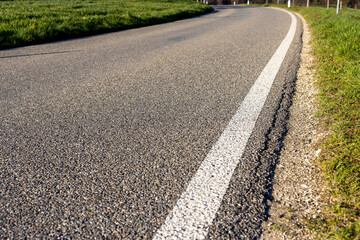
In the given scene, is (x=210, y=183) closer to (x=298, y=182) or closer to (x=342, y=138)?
(x=298, y=182)

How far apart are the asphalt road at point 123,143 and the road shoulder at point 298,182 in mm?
62

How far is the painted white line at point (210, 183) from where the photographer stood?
153cm

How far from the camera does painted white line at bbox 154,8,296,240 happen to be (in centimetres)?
153

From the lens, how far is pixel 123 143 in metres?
2.39

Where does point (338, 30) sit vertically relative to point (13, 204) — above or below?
above

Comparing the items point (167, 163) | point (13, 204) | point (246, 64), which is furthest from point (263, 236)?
point (246, 64)

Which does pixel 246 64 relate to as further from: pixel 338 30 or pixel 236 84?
pixel 338 30

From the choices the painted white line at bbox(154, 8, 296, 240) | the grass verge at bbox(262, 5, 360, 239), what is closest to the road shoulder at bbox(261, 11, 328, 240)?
the grass verge at bbox(262, 5, 360, 239)

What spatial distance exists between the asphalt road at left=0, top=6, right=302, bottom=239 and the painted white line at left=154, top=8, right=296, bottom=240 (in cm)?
4

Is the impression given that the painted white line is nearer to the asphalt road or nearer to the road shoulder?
the asphalt road

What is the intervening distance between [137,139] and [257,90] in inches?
64.5

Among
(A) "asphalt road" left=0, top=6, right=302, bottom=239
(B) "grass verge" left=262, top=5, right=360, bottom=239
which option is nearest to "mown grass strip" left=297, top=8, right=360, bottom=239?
(B) "grass verge" left=262, top=5, right=360, bottom=239

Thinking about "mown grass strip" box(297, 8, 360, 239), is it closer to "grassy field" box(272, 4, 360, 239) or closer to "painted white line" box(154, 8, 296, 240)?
"grassy field" box(272, 4, 360, 239)

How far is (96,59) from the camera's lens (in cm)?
548
